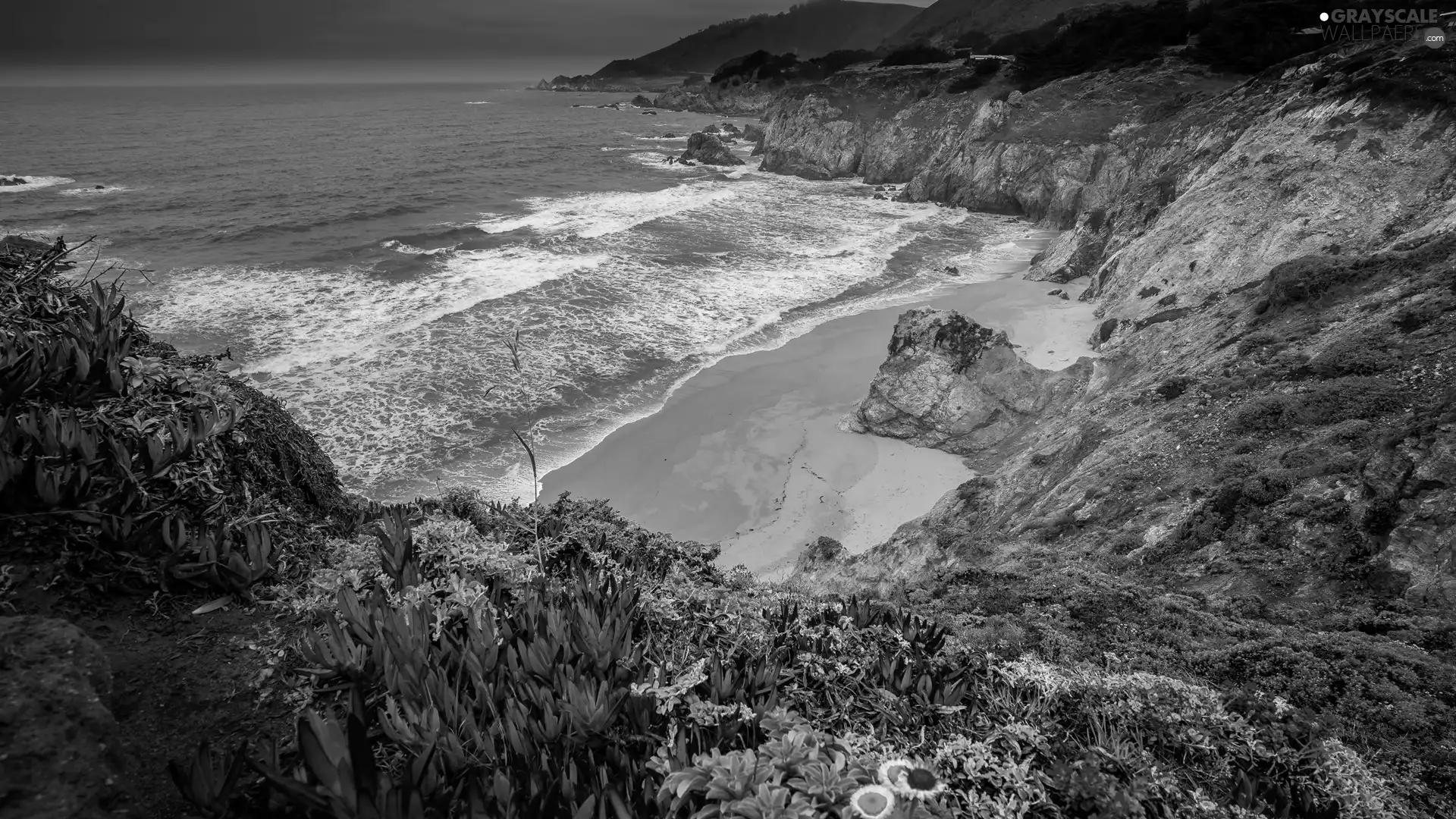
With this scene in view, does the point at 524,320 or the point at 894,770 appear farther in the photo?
the point at 524,320

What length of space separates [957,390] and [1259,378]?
584cm

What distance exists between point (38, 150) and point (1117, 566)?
77656 mm

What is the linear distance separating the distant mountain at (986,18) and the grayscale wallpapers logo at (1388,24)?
307 ft

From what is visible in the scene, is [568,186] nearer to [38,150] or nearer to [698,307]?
A: [698,307]

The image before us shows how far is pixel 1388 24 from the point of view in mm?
27703

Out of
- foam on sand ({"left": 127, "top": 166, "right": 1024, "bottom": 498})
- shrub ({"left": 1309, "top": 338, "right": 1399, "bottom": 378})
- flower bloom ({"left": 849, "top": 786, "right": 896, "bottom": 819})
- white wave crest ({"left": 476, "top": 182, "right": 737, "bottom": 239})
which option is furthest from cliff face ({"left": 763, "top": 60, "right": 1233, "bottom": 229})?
flower bloom ({"left": 849, "top": 786, "right": 896, "bottom": 819})

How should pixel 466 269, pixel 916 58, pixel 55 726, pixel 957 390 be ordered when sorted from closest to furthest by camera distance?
pixel 55 726, pixel 957 390, pixel 466 269, pixel 916 58

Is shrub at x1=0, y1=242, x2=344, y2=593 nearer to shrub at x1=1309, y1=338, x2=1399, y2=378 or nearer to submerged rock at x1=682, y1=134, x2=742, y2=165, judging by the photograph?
shrub at x1=1309, y1=338, x2=1399, y2=378

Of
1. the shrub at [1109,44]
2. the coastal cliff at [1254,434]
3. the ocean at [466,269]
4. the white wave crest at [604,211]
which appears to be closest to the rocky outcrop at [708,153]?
the ocean at [466,269]

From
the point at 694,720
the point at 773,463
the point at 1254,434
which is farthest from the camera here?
the point at 773,463

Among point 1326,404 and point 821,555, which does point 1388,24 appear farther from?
point 821,555

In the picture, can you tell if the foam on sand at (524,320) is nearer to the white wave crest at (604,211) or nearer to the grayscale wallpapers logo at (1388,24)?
the white wave crest at (604,211)

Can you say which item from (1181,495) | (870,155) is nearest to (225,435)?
(1181,495)

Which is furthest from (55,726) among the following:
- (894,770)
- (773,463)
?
(773,463)
